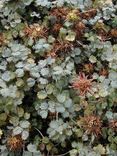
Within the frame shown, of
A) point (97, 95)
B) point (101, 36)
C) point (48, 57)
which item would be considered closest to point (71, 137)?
point (97, 95)

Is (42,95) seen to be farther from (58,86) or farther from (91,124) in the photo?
(91,124)

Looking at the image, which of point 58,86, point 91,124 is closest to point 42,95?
point 58,86

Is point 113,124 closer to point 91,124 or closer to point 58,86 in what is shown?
Result: point 91,124

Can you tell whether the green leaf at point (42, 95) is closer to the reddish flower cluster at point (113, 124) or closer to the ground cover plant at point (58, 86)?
the ground cover plant at point (58, 86)

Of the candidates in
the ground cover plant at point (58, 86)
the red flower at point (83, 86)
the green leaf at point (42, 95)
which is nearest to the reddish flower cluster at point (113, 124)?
the ground cover plant at point (58, 86)

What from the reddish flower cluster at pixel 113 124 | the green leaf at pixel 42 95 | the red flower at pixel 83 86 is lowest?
the reddish flower cluster at pixel 113 124

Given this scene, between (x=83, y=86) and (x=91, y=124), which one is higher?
(x=83, y=86)

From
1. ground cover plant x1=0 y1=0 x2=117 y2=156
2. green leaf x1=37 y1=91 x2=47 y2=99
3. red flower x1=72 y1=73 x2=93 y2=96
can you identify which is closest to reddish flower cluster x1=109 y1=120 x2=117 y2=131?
→ ground cover plant x1=0 y1=0 x2=117 y2=156

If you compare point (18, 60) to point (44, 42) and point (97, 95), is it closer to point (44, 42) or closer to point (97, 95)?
point (44, 42)
